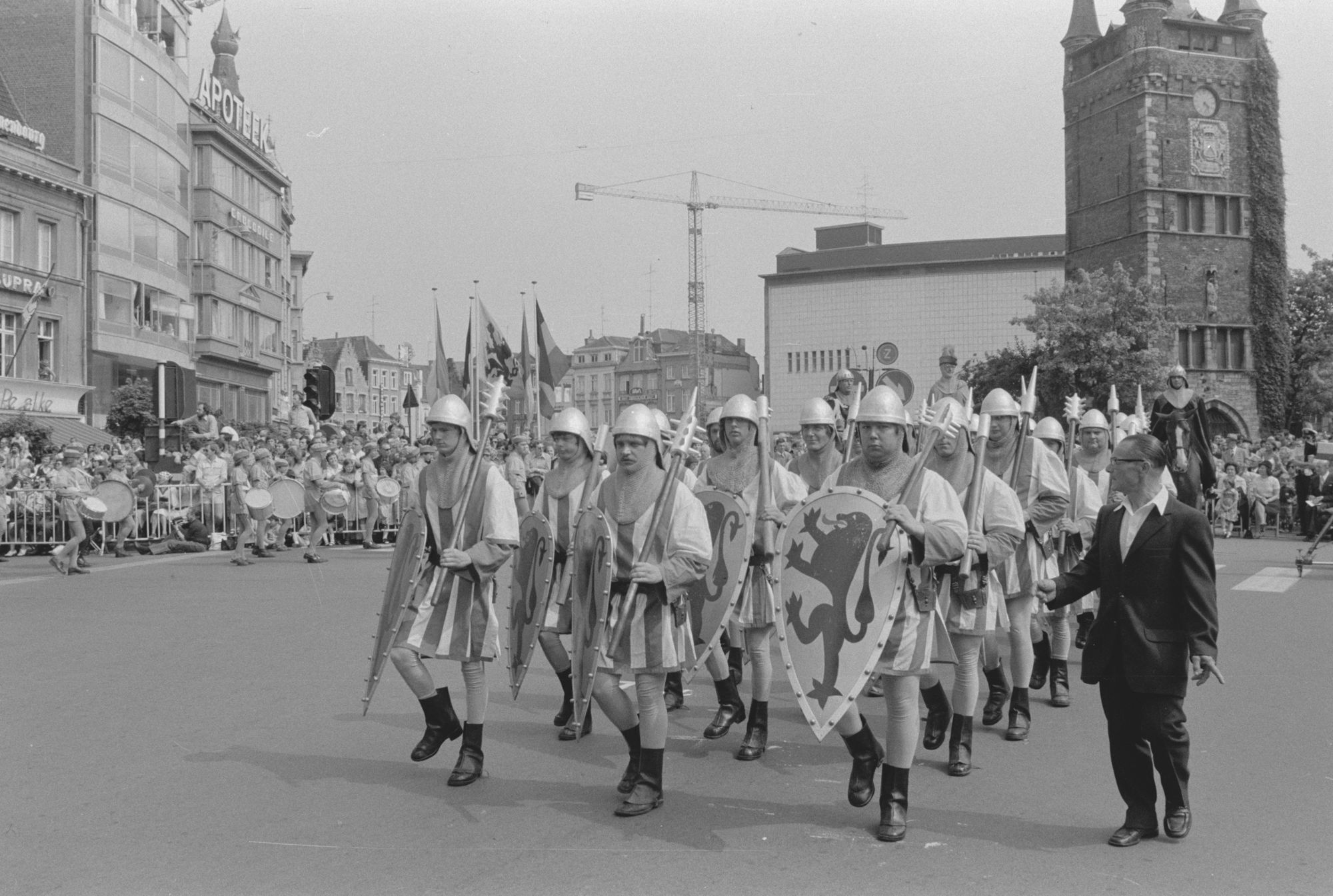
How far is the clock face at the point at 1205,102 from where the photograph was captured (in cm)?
6341

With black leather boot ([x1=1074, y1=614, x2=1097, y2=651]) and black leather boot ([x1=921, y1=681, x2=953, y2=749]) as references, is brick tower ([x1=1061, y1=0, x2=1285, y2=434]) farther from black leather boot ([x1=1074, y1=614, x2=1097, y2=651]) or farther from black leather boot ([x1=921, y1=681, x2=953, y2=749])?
black leather boot ([x1=921, y1=681, x2=953, y2=749])

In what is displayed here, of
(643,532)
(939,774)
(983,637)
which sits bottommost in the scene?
(939,774)

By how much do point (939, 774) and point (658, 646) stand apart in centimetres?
177

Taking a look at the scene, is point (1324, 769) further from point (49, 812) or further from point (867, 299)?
point (867, 299)

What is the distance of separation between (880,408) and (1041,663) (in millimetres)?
3840

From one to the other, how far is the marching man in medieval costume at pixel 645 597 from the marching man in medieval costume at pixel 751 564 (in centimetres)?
110

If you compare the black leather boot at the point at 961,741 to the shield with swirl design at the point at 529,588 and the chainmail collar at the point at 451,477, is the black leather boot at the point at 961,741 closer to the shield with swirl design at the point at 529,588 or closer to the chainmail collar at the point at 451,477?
the shield with swirl design at the point at 529,588

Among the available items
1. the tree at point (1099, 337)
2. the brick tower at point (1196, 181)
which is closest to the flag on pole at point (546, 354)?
the tree at point (1099, 337)

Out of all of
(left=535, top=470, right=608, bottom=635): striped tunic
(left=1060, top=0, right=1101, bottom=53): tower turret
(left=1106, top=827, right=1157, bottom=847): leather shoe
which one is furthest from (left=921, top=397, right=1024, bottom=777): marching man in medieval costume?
(left=1060, top=0, right=1101, bottom=53): tower turret

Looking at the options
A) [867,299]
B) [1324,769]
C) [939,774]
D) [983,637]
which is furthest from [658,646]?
[867,299]

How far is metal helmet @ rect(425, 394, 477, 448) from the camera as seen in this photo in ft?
20.6

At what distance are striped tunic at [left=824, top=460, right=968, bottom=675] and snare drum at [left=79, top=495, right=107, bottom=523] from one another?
48.3ft

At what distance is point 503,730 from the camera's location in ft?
24.3

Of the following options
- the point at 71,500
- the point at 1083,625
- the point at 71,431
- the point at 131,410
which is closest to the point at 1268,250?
the point at 131,410
